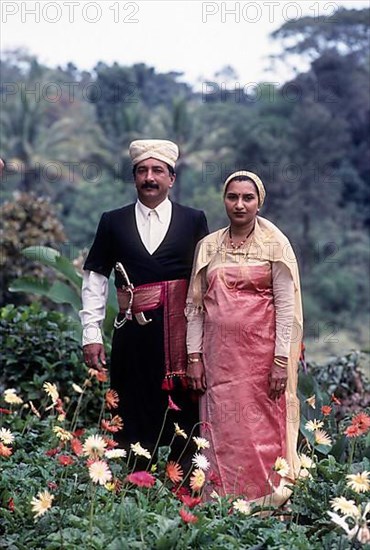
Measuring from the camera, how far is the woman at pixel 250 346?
397 cm

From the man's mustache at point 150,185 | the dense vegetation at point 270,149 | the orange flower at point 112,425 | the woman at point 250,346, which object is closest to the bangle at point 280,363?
the woman at point 250,346

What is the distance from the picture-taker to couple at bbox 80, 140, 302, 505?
3988 millimetres

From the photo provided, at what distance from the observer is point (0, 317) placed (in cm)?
629

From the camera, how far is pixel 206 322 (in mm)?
4082

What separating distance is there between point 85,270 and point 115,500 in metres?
1.27

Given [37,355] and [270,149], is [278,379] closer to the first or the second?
[37,355]

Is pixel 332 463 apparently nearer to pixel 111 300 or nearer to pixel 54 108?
pixel 111 300

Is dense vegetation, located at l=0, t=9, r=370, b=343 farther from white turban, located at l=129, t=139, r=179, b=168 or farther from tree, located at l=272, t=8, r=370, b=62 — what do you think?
white turban, located at l=129, t=139, r=179, b=168

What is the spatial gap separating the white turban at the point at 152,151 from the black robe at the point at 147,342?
277mm

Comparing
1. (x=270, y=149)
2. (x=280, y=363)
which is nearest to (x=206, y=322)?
(x=280, y=363)

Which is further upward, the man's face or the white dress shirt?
the man's face

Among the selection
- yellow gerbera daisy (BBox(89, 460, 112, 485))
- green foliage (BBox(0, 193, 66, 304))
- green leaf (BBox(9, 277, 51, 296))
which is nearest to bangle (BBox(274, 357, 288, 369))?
yellow gerbera daisy (BBox(89, 460, 112, 485))

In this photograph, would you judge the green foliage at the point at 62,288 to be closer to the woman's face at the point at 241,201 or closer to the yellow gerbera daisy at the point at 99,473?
the woman's face at the point at 241,201

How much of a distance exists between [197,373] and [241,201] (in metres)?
0.81
